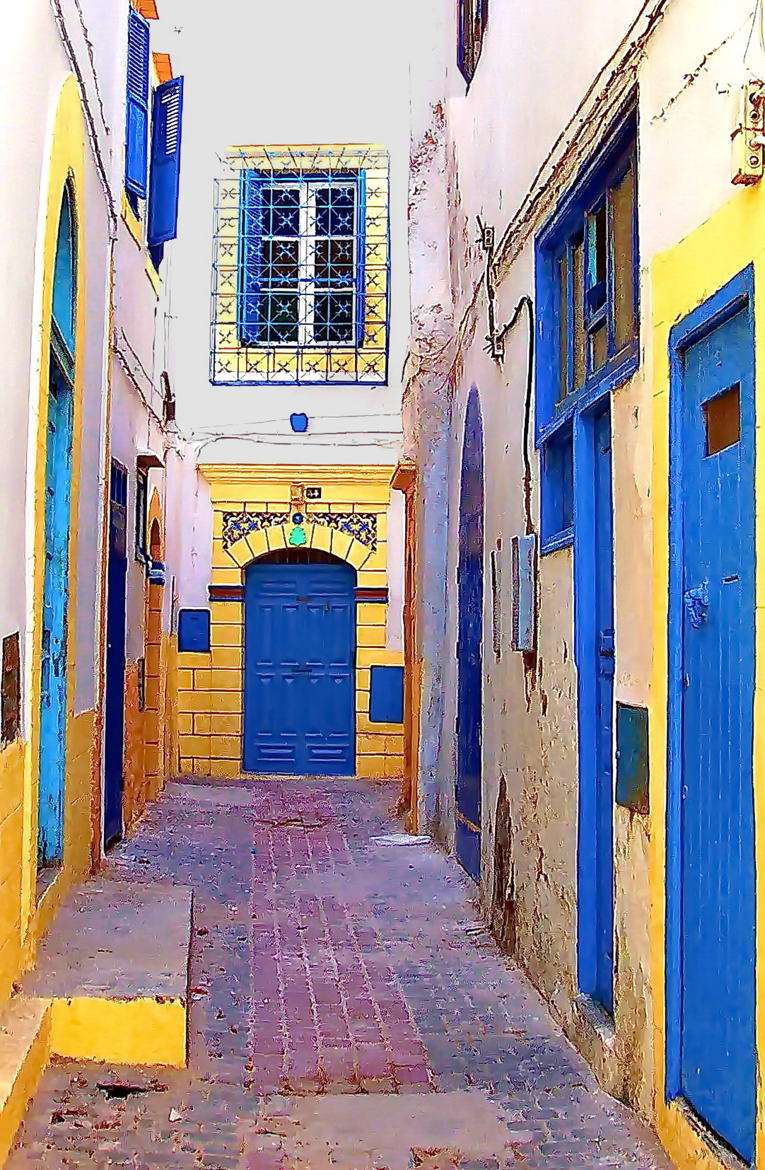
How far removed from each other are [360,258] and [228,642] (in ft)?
14.4

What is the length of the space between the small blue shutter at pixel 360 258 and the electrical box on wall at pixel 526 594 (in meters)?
8.97

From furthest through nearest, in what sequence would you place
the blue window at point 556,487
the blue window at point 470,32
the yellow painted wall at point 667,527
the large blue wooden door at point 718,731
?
the blue window at point 470,32 → the blue window at point 556,487 → the large blue wooden door at point 718,731 → the yellow painted wall at point 667,527

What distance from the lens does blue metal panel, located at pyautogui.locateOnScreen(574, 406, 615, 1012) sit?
4711 millimetres

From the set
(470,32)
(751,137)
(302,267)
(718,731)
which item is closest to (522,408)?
(718,731)

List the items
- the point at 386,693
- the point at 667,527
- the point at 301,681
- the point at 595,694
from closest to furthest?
the point at 667,527, the point at 595,694, the point at 386,693, the point at 301,681

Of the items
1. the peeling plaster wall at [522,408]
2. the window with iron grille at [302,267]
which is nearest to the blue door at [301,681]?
the window with iron grille at [302,267]

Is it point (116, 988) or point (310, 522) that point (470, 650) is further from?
point (310, 522)

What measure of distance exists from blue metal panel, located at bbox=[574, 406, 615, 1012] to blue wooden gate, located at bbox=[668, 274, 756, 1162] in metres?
0.99

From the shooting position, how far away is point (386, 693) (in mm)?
14633

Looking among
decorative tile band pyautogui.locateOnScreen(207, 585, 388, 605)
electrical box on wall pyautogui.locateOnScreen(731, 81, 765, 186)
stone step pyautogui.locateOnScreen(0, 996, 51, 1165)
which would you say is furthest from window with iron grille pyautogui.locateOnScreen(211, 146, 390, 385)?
electrical box on wall pyautogui.locateOnScreen(731, 81, 765, 186)

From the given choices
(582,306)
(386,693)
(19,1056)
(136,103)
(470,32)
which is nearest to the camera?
(19,1056)

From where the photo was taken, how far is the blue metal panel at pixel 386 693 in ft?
48.0

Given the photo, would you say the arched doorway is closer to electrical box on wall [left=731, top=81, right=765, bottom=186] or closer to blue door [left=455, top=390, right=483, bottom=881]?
blue door [left=455, top=390, right=483, bottom=881]

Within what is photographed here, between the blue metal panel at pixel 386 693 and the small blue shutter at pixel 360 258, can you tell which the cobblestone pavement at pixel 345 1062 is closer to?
the blue metal panel at pixel 386 693
